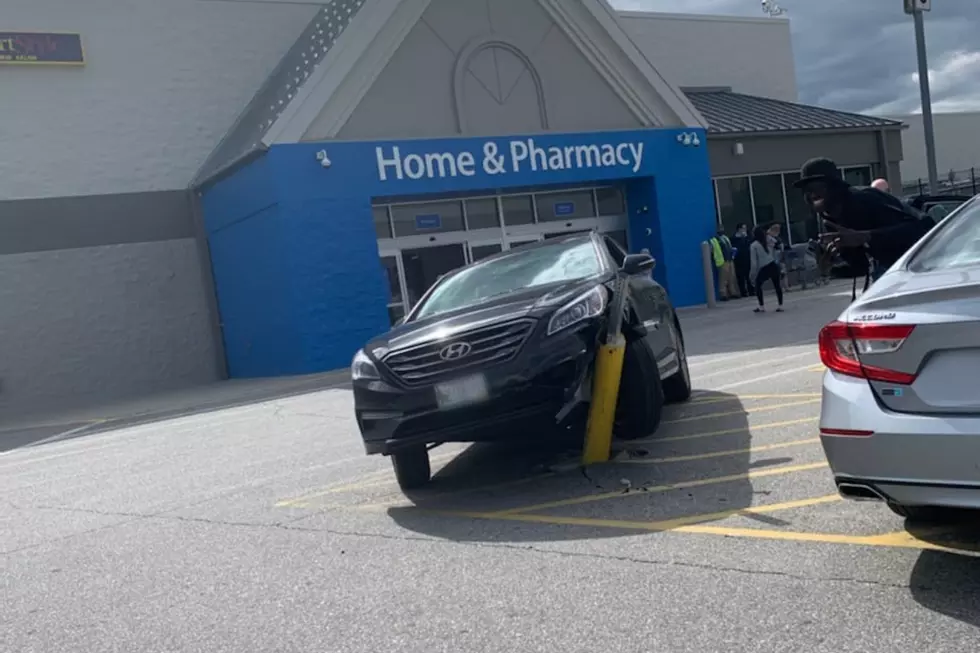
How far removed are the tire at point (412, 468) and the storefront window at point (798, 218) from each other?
20882 millimetres

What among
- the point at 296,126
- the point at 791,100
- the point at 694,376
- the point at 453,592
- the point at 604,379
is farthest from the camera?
the point at 791,100

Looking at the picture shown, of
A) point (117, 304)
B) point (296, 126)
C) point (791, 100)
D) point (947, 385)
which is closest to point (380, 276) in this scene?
point (296, 126)

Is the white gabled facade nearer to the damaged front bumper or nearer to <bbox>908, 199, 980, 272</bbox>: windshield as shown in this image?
the damaged front bumper

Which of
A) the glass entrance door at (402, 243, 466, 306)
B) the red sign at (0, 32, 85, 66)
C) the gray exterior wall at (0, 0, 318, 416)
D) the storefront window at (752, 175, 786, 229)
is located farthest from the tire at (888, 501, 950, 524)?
the storefront window at (752, 175, 786, 229)

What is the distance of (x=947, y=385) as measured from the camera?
3.50 m

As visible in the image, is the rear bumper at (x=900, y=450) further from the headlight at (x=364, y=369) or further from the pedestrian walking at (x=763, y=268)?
the pedestrian walking at (x=763, y=268)

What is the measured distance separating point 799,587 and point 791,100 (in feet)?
101

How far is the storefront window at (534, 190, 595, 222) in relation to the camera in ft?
70.3

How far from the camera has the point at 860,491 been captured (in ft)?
12.2

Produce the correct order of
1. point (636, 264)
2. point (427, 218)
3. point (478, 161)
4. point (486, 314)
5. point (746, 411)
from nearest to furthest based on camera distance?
point (486, 314)
point (636, 264)
point (746, 411)
point (478, 161)
point (427, 218)

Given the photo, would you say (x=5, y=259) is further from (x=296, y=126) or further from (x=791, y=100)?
(x=791, y=100)

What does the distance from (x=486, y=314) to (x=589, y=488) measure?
1.26m

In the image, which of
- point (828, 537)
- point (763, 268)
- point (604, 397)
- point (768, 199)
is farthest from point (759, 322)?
point (828, 537)

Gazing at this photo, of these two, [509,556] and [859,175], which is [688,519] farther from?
[859,175]
